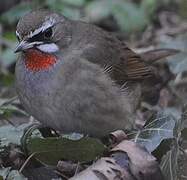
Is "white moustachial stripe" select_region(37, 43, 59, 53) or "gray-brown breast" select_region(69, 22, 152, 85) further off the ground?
"white moustachial stripe" select_region(37, 43, 59, 53)

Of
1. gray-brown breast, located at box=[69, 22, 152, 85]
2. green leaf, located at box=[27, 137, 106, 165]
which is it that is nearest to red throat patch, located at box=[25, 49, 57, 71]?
gray-brown breast, located at box=[69, 22, 152, 85]

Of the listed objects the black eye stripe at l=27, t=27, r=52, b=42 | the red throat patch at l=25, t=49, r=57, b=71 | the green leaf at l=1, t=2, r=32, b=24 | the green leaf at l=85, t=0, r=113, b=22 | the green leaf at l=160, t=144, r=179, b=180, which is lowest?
the green leaf at l=85, t=0, r=113, b=22

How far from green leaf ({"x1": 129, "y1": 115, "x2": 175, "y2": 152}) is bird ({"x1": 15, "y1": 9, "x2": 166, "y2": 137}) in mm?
417

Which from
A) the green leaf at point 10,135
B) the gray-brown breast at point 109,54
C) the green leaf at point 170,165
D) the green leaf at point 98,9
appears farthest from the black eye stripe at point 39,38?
the green leaf at point 98,9

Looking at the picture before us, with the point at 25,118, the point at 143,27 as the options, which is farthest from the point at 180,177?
the point at 143,27

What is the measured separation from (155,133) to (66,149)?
0.66m

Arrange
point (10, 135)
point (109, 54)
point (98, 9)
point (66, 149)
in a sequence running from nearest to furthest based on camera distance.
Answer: point (66, 149)
point (10, 135)
point (109, 54)
point (98, 9)

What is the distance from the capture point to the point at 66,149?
505 centimetres

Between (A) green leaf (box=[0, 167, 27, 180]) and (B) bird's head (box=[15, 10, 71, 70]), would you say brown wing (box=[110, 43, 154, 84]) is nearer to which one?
(B) bird's head (box=[15, 10, 71, 70])

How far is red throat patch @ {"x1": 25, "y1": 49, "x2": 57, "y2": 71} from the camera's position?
5668 millimetres

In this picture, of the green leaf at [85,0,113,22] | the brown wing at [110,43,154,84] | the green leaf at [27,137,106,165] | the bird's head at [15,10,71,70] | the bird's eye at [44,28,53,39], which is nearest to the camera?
the green leaf at [27,137,106,165]

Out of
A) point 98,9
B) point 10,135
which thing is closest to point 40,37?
point 10,135

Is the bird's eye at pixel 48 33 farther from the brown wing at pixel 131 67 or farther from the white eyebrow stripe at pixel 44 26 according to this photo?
the brown wing at pixel 131 67

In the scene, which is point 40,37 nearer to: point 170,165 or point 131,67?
point 131,67
